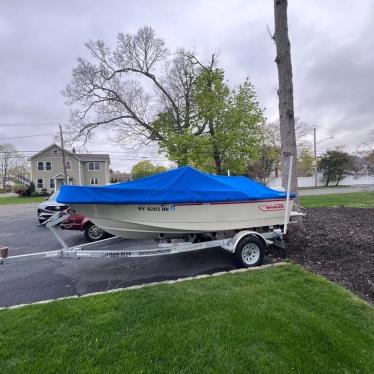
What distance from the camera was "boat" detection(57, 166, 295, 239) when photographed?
4227 millimetres

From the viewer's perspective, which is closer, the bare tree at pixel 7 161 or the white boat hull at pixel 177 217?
the white boat hull at pixel 177 217

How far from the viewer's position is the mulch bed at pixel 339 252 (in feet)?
13.8

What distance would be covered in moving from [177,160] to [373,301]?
44.2 feet

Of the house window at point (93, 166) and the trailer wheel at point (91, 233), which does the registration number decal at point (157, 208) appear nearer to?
the trailer wheel at point (91, 233)

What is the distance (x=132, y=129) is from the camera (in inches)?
872

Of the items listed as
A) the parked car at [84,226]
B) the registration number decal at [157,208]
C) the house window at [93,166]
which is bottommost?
the parked car at [84,226]

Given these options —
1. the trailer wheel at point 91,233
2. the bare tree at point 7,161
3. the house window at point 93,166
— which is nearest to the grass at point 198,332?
the trailer wheel at point 91,233

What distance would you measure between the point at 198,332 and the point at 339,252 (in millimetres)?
3892

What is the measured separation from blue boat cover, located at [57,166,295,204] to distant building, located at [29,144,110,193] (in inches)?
1604

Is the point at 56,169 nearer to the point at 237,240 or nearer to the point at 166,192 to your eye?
the point at 166,192

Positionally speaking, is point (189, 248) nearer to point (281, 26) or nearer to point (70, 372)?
point (70, 372)

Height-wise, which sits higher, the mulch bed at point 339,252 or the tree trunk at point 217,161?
the tree trunk at point 217,161

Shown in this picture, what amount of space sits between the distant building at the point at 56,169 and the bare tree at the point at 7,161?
76.9 ft

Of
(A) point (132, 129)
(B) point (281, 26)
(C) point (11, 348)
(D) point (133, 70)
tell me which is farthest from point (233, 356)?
(D) point (133, 70)
